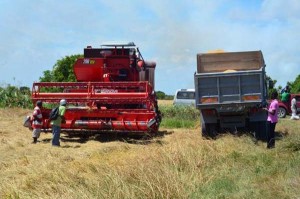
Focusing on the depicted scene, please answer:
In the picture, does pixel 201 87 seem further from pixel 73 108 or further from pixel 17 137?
pixel 17 137

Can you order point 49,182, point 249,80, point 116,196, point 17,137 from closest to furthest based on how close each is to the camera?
point 116,196 → point 49,182 → point 249,80 → point 17,137

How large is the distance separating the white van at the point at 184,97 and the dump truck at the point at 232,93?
1473cm

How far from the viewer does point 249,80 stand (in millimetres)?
13352

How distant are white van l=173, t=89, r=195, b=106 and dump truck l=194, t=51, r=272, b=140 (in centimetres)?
1473

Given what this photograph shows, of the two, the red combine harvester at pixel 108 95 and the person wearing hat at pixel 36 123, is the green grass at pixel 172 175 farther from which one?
the red combine harvester at pixel 108 95

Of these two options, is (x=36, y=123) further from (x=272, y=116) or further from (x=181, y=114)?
(x=181, y=114)

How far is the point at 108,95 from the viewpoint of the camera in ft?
47.0

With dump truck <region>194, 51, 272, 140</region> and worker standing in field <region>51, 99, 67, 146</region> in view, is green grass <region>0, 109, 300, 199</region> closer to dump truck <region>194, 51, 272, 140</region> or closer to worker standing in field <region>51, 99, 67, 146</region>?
worker standing in field <region>51, 99, 67, 146</region>

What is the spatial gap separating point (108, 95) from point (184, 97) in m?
16.7

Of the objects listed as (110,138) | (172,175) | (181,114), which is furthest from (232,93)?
(181,114)

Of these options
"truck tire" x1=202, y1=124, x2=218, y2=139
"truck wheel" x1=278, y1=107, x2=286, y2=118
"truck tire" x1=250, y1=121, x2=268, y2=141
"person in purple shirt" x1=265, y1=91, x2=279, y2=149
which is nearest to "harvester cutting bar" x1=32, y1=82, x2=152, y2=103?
"truck tire" x1=202, y1=124, x2=218, y2=139

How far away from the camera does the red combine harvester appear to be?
14.1m

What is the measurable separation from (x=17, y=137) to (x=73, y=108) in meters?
2.12

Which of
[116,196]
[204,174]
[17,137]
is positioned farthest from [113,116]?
[116,196]
